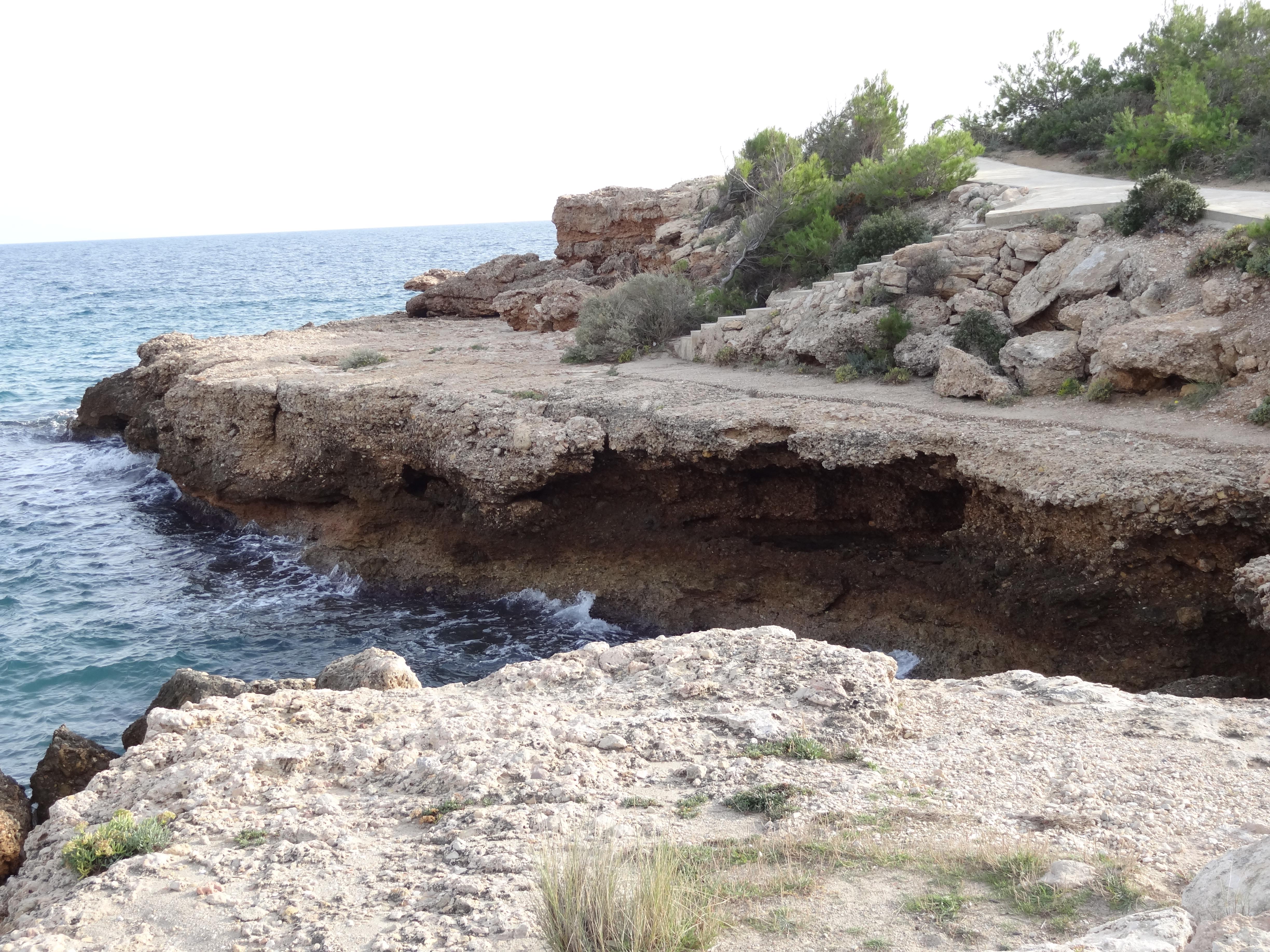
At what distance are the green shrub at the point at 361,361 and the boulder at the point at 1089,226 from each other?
42.9 feet

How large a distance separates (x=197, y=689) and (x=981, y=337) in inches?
462

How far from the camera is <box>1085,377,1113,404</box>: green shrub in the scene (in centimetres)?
1242

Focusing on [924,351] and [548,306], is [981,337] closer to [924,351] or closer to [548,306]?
[924,351]

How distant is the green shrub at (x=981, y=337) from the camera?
46.6 feet

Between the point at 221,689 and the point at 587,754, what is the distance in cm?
455

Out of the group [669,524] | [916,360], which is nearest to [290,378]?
[669,524]

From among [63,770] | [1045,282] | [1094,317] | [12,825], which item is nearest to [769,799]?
[12,825]

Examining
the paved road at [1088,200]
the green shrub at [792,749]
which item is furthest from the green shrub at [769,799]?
the paved road at [1088,200]

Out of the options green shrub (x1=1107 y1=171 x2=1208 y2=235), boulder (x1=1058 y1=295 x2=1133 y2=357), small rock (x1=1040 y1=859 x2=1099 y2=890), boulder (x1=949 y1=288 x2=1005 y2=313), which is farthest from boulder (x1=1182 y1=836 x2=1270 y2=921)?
green shrub (x1=1107 y1=171 x2=1208 y2=235)

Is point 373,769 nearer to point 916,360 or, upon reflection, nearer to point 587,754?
point 587,754

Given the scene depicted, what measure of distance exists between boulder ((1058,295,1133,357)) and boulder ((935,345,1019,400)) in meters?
1.18

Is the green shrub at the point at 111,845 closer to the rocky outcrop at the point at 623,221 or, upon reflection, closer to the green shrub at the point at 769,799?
the green shrub at the point at 769,799

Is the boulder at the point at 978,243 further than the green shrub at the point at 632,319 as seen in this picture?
No

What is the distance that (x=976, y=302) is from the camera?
15000mm
